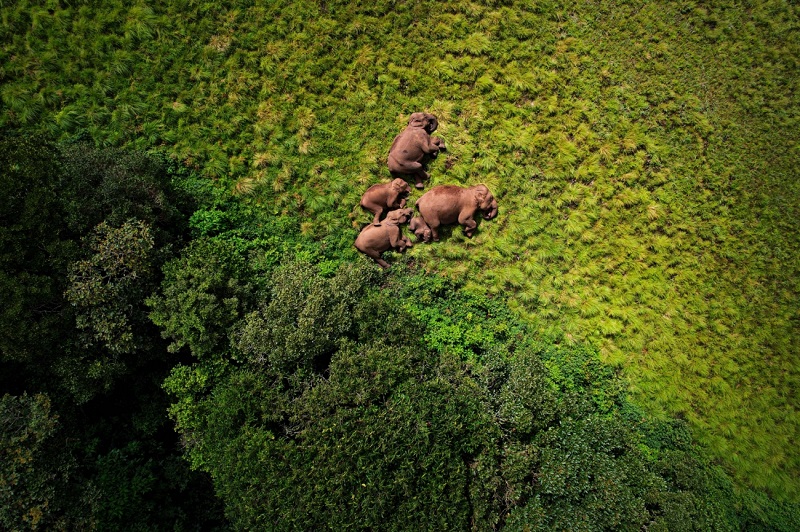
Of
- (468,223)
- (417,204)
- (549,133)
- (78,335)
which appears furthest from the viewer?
(549,133)

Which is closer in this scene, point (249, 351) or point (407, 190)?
point (249, 351)

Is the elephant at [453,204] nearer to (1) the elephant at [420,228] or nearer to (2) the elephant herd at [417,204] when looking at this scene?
(2) the elephant herd at [417,204]

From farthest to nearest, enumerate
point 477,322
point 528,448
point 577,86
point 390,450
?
point 577,86
point 477,322
point 528,448
point 390,450

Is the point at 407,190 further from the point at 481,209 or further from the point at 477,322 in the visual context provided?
the point at 477,322

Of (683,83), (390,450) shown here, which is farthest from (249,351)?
(683,83)

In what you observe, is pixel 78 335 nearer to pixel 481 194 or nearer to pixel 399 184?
pixel 399 184

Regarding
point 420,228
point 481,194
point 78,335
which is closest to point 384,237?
point 420,228

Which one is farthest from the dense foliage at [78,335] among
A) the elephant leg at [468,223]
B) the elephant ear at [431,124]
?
the elephant leg at [468,223]
